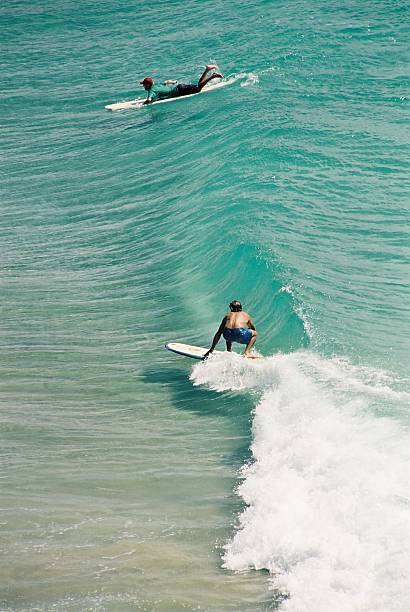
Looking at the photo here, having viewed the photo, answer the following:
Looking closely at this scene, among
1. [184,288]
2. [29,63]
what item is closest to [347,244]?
[184,288]

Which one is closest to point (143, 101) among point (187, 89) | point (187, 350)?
point (187, 89)

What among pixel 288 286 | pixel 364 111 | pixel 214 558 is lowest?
pixel 214 558

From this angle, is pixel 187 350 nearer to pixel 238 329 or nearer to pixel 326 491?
pixel 238 329

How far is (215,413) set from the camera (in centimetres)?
1269

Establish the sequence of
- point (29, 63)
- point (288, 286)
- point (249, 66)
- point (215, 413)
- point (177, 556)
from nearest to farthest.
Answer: point (177, 556) < point (215, 413) < point (288, 286) < point (249, 66) < point (29, 63)

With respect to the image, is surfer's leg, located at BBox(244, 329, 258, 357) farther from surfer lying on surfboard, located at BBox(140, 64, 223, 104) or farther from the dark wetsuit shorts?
the dark wetsuit shorts

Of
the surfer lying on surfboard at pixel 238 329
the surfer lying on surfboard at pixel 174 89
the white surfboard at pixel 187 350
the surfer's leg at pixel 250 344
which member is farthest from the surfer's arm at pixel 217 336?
the surfer lying on surfboard at pixel 174 89

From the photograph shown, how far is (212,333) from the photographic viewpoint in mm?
15578

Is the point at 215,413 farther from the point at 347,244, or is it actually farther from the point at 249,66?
the point at 249,66

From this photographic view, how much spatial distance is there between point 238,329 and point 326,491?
4.39m

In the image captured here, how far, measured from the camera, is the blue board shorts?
539 inches

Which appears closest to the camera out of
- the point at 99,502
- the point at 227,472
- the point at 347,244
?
the point at 99,502

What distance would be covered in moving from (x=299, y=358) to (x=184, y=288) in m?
4.90

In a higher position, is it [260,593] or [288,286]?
[288,286]
